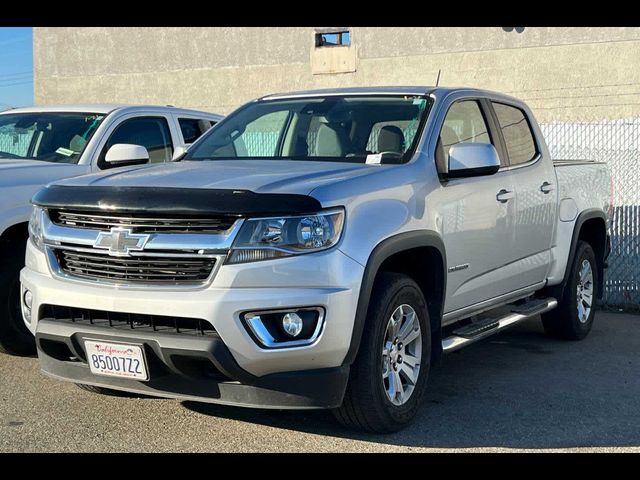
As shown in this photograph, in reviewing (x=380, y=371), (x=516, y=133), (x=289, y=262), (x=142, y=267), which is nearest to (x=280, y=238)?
(x=289, y=262)

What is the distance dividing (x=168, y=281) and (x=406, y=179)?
58.8 inches

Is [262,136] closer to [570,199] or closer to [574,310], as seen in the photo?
[570,199]

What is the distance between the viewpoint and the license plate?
4.21m

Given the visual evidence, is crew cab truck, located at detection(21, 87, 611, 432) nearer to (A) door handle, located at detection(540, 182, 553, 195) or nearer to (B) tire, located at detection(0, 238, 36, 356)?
(A) door handle, located at detection(540, 182, 553, 195)

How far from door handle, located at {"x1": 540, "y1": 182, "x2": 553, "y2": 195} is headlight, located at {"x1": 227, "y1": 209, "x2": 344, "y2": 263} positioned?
287 cm

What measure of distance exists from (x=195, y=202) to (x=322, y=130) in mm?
1676

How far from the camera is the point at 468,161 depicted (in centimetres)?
522

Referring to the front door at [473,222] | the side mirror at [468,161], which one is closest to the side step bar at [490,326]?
the front door at [473,222]

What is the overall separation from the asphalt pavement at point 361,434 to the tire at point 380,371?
4.4 inches

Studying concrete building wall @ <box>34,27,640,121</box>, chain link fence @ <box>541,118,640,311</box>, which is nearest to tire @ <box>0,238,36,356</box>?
chain link fence @ <box>541,118,640,311</box>

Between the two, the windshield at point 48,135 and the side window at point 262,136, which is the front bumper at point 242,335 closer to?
the side window at point 262,136
